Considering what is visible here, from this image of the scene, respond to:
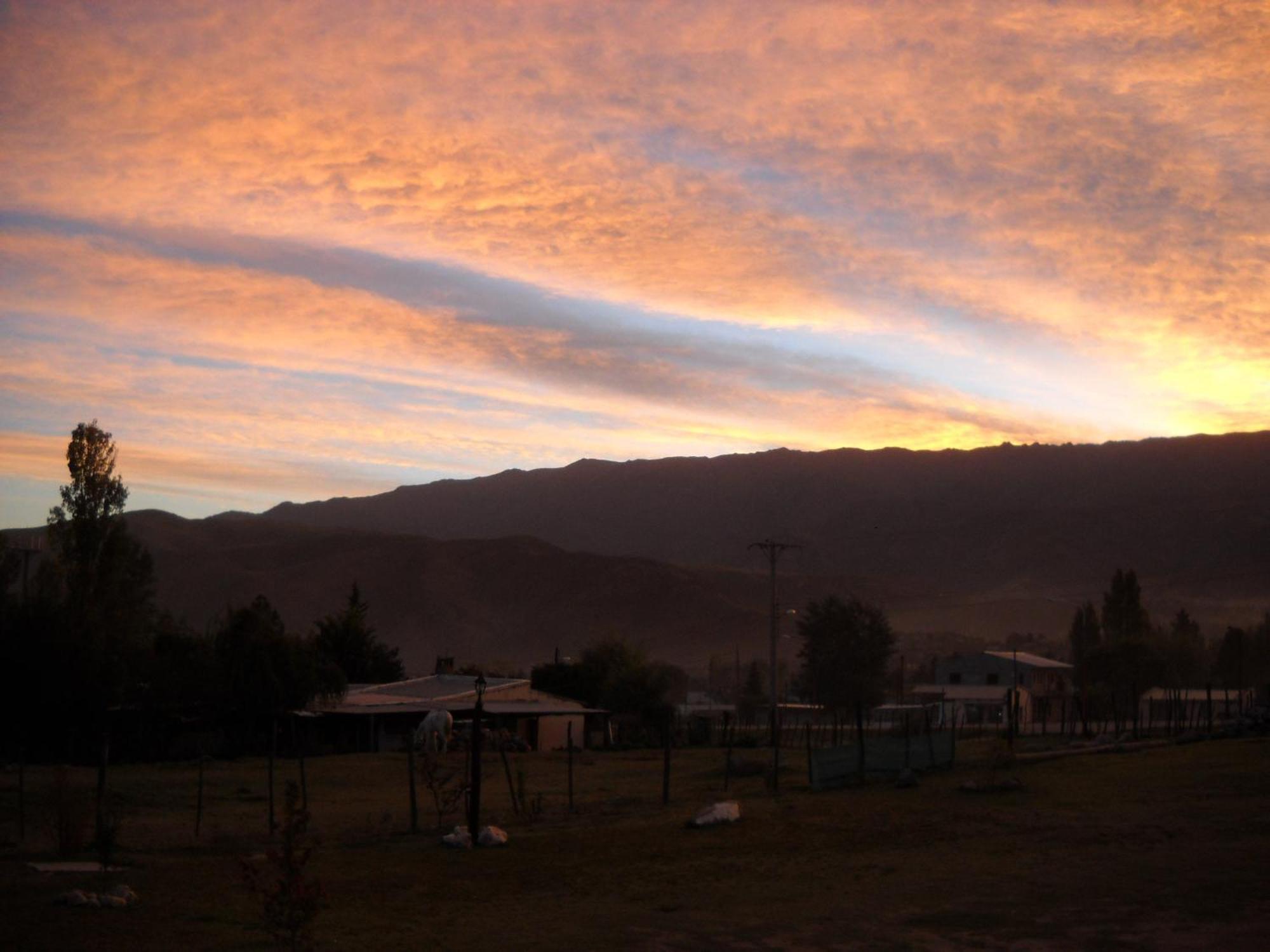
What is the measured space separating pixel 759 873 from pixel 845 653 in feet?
238

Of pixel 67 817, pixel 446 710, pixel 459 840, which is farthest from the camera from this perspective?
pixel 446 710

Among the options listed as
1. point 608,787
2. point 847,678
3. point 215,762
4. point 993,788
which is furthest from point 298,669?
point 847,678

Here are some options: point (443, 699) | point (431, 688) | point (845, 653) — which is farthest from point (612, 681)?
point (845, 653)

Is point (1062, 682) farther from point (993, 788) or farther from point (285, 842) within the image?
point (285, 842)

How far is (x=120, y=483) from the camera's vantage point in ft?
181

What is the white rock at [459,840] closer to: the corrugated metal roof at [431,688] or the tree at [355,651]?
the corrugated metal roof at [431,688]

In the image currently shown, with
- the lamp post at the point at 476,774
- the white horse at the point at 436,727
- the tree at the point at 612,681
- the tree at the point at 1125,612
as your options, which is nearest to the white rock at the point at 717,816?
the lamp post at the point at 476,774

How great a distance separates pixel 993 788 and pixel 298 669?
30414 mm

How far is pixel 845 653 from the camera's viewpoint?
89.2 metres

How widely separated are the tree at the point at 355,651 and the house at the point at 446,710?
17.3 feet

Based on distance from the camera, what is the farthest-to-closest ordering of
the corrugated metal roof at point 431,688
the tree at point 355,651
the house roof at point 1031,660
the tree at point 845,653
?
the tree at point 845,653
the house roof at point 1031,660
the tree at point 355,651
the corrugated metal roof at point 431,688

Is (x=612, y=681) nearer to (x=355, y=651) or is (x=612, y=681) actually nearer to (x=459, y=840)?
(x=355, y=651)

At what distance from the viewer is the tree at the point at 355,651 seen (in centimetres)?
6606

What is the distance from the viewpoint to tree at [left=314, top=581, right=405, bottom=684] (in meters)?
66.1
